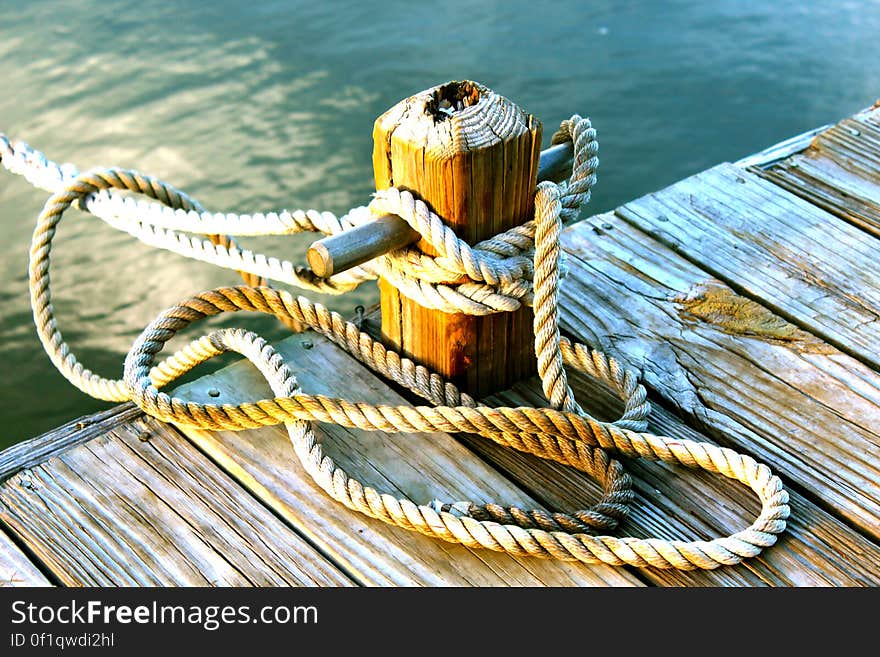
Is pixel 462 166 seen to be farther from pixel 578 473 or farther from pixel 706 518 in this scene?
pixel 706 518

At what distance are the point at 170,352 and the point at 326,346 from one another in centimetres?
182

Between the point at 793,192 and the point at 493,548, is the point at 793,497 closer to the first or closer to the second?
the point at 493,548

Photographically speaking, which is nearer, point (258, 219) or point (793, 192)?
point (258, 219)

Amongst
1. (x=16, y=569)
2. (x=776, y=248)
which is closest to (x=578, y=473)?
(x=776, y=248)

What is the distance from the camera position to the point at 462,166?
5.44 feet

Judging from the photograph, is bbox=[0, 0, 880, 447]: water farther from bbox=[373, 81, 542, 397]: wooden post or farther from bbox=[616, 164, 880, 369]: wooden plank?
bbox=[373, 81, 542, 397]: wooden post

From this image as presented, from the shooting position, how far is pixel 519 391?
6.64 feet

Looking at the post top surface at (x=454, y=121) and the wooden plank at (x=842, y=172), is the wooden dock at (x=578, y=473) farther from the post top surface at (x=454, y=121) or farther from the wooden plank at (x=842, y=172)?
the post top surface at (x=454, y=121)

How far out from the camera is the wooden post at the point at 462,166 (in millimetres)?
1662

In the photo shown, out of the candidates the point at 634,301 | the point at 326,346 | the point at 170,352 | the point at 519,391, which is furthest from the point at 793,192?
the point at 170,352

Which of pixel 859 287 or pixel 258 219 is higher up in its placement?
pixel 258 219

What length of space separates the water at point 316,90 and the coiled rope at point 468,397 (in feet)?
6.16

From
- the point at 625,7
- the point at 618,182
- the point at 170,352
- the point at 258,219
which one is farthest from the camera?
the point at 625,7

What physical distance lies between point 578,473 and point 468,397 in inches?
10.4
